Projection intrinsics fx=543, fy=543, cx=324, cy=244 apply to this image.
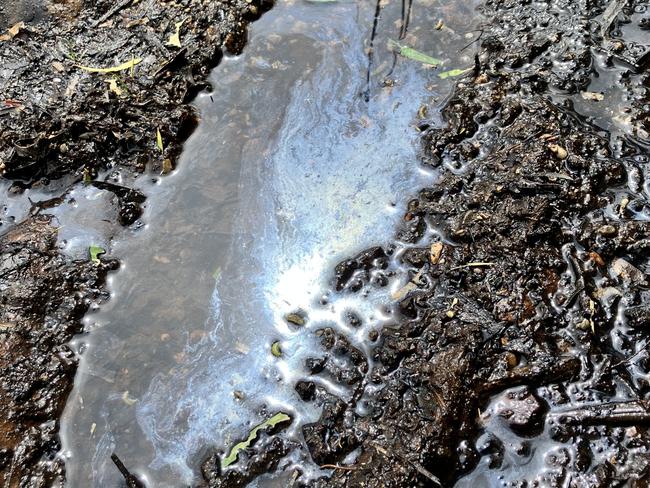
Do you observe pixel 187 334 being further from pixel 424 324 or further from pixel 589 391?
pixel 589 391

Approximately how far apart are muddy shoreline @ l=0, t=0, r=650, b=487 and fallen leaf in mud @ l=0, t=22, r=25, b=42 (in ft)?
0.15

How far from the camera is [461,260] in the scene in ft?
8.29

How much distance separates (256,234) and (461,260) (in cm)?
103

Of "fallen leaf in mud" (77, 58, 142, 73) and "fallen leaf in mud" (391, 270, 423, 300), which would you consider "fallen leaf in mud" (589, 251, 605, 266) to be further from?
"fallen leaf in mud" (77, 58, 142, 73)

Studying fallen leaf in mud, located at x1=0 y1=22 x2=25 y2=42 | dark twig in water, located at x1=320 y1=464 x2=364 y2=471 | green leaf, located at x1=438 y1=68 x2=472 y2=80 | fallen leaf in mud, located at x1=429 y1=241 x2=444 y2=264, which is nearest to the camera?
dark twig in water, located at x1=320 y1=464 x2=364 y2=471

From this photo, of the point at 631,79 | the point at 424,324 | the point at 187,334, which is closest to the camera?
the point at 424,324

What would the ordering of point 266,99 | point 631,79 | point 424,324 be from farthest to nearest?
point 266,99 < point 631,79 < point 424,324

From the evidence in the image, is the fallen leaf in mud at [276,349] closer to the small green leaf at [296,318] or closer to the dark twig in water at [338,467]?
the small green leaf at [296,318]

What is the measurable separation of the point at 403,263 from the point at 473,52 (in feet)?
4.66

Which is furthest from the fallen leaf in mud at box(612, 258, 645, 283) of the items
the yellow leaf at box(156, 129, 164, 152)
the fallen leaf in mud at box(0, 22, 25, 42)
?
the fallen leaf in mud at box(0, 22, 25, 42)

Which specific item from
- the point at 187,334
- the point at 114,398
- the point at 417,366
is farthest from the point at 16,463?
the point at 417,366

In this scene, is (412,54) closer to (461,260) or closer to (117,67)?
(461,260)

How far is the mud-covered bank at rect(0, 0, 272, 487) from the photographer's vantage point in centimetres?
244

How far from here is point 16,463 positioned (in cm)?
229
